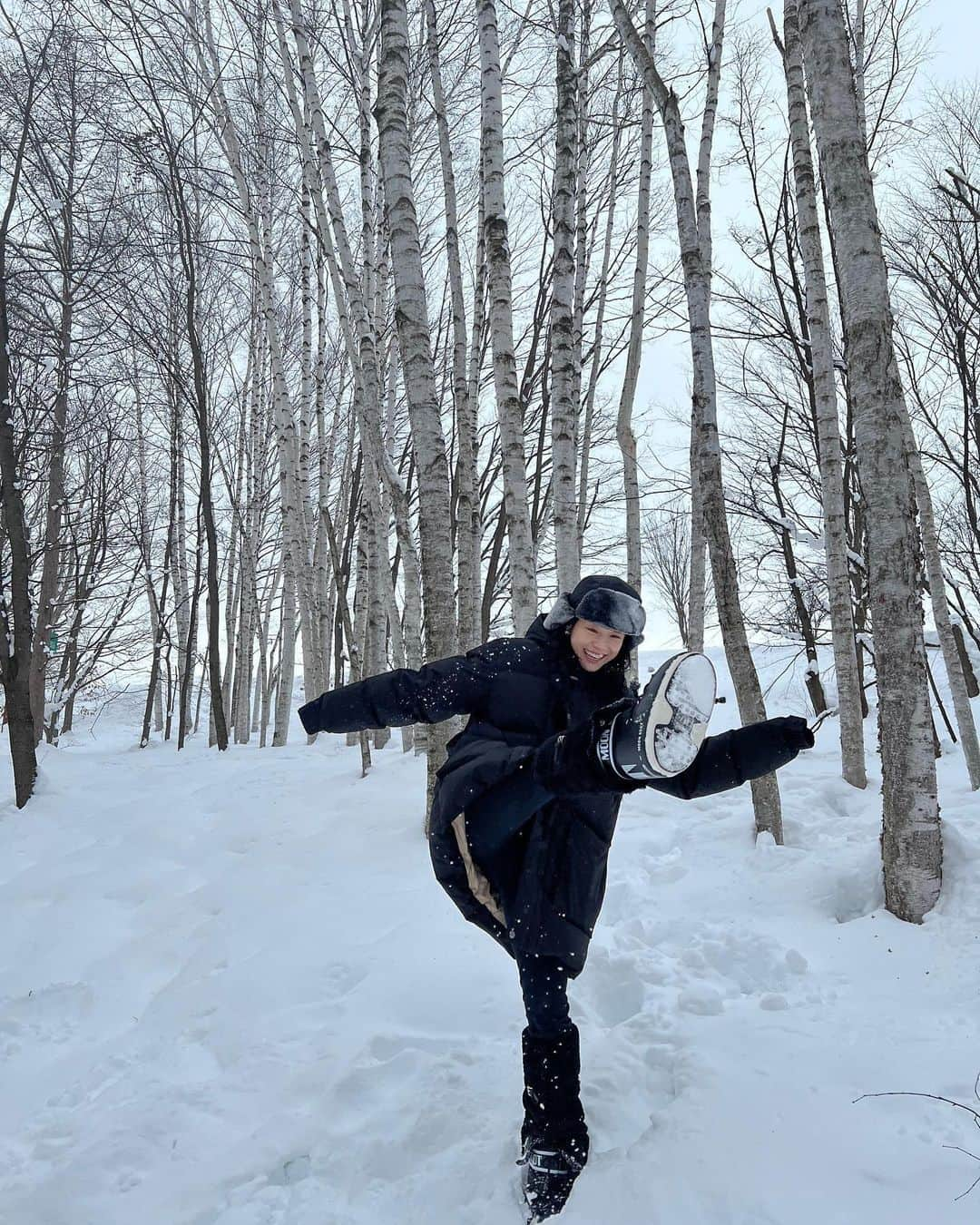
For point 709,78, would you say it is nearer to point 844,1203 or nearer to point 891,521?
point 891,521

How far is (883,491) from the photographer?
9.39 feet

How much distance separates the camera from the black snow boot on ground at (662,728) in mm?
1535

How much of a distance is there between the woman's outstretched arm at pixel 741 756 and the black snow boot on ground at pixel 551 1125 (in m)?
0.79

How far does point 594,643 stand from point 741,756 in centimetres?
53

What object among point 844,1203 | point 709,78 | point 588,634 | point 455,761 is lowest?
point 844,1203

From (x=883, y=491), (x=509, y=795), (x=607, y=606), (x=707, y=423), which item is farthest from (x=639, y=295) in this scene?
(x=509, y=795)

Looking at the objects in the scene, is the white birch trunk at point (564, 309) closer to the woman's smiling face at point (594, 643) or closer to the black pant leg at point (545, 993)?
the woman's smiling face at point (594, 643)

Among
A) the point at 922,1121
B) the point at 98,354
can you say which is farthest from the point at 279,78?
Answer: the point at 922,1121

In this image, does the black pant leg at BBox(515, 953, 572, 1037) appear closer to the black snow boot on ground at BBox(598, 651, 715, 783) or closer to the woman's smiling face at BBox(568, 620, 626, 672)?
the black snow boot on ground at BBox(598, 651, 715, 783)

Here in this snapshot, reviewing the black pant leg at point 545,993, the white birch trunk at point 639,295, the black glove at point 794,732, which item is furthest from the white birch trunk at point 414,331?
the white birch trunk at point 639,295

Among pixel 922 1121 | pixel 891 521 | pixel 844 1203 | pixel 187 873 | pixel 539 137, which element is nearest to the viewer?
pixel 844 1203

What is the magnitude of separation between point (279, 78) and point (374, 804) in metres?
9.94

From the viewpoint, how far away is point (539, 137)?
719cm

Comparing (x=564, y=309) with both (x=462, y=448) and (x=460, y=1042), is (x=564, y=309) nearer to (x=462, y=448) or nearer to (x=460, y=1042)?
(x=462, y=448)
